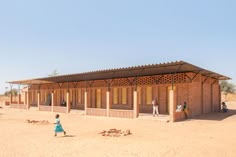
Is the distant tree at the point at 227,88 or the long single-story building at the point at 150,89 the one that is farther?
the distant tree at the point at 227,88

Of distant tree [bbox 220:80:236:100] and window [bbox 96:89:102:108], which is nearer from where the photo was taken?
window [bbox 96:89:102:108]

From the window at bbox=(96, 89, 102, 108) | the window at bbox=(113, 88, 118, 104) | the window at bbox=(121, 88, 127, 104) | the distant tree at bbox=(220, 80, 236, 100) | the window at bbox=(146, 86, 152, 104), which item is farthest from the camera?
the distant tree at bbox=(220, 80, 236, 100)

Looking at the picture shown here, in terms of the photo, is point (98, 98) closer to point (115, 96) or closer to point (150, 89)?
point (115, 96)

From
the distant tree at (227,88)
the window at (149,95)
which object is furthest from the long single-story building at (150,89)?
the distant tree at (227,88)

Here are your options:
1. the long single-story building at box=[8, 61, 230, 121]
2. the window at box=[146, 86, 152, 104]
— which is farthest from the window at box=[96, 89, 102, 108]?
the window at box=[146, 86, 152, 104]

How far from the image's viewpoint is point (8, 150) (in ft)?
25.1

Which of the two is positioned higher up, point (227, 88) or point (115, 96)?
point (115, 96)

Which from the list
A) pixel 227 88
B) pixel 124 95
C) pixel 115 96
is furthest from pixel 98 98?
pixel 227 88

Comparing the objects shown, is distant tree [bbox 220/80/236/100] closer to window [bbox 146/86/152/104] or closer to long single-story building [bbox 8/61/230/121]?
long single-story building [bbox 8/61/230/121]

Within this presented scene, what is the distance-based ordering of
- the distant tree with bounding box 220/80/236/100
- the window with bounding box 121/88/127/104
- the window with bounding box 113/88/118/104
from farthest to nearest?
the distant tree with bounding box 220/80/236/100
the window with bounding box 113/88/118/104
the window with bounding box 121/88/127/104

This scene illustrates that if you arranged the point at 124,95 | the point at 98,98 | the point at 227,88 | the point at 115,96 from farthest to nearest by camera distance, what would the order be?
1. the point at 227,88
2. the point at 98,98
3. the point at 115,96
4. the point at 124,95

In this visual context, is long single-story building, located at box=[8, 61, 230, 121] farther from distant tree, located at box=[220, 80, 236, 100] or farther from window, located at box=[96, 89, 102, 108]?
distant tree, located at box=[220, 80, 236, 100]

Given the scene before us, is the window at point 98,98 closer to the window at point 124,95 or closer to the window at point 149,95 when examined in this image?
the window at point 124,95

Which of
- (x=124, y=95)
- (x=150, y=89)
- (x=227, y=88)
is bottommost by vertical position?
(x=227, y=88)
